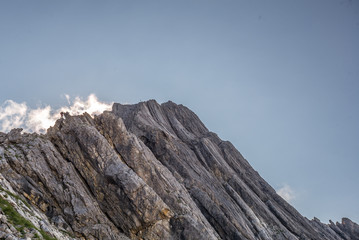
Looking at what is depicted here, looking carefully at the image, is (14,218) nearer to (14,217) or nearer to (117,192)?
(14,217)

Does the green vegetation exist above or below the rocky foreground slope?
below

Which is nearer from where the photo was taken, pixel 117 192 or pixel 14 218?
pixel 14 218

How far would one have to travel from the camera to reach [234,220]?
6097 cm

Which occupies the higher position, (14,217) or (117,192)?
(117,192)

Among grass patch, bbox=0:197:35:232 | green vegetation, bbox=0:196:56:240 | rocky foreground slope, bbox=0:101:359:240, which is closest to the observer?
green vegetation, bbox=0:196:56:240

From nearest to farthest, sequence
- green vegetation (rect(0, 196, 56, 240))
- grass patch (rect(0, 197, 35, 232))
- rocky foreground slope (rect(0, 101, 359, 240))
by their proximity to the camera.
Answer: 1. green vegetation (rect(0, 196, 56, 240))
2. grass patch (rect(0, 197, 35, 232))
3. rocky foreground slope (rect(0, 101, 359, 240))

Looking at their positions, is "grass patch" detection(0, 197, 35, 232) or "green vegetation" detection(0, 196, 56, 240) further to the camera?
"grass patch" detection(0, 197, 35, 232)

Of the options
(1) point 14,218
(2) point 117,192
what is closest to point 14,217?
(1) point 14,218

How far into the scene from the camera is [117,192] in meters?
48.8

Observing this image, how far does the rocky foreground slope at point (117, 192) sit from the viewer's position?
129 feet

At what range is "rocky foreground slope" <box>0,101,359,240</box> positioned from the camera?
3928cm

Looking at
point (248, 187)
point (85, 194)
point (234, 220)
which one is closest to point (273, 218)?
point (248, 187)

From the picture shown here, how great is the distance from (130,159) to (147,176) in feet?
18.9

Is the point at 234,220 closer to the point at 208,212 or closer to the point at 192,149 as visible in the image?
the point at 208,212
